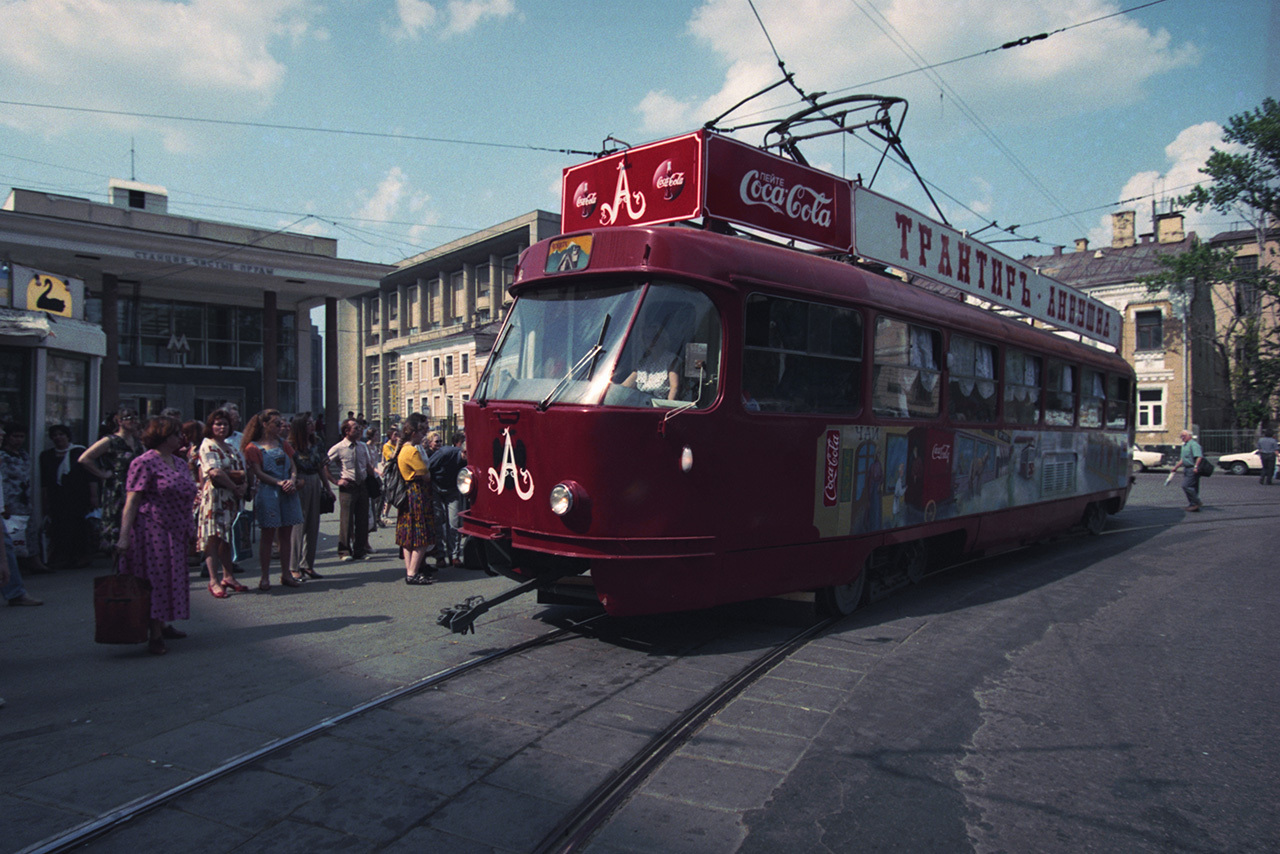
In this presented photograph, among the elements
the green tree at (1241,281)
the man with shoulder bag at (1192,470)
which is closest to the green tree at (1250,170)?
the green tree at (1241,281)

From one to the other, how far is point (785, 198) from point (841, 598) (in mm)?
3434

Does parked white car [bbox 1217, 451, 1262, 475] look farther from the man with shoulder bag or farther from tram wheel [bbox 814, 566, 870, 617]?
tram wheel [bbox 814, 566, 870, 617]

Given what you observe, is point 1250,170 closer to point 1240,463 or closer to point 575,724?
point 1240,463

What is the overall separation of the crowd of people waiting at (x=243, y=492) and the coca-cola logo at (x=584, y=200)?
3.06 metres

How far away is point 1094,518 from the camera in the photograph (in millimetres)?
13094

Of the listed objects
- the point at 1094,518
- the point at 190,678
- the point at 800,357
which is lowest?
the point at 190,678

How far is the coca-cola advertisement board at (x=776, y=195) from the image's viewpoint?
21.4 ft

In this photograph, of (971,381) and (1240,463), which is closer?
(971,381)

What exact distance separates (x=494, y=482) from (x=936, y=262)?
5514mm

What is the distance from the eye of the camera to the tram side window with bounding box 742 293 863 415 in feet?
19.6

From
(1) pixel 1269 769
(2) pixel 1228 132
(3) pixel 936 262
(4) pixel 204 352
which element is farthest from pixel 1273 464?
(4) pixel 204 352

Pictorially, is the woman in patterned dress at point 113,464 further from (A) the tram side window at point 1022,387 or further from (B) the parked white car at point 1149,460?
(B) the parked white car at point 1149,460

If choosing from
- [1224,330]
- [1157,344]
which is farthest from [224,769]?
[1224,330]

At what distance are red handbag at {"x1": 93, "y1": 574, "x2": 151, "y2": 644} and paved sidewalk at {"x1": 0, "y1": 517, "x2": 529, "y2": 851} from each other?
209 mm
